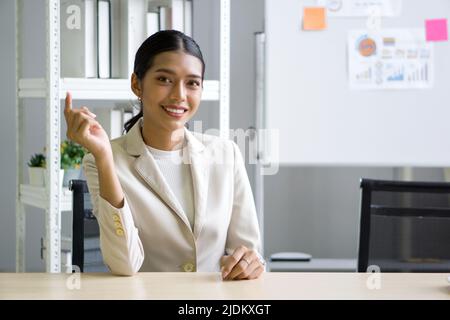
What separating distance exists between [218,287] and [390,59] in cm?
212

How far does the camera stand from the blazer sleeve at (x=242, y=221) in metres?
1.66

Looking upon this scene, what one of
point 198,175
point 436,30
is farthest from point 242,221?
point 436,30

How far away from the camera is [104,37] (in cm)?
277

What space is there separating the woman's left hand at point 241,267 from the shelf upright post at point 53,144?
4.49 ft

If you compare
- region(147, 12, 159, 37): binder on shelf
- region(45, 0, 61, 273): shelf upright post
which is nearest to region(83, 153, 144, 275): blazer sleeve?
region(45, 0, 61, 273): shelf upright post

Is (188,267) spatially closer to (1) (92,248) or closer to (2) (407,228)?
(1) (92,248)

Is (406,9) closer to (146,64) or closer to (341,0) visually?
(341,0)

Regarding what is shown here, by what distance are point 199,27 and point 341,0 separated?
2.67ft

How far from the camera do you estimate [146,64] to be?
5.62 ft

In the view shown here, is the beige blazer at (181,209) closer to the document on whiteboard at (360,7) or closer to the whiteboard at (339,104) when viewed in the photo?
the whiteboard at (339,104)

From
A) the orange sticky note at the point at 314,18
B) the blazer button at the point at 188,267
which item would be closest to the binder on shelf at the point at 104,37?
the orange sticky note at the point at 314,18

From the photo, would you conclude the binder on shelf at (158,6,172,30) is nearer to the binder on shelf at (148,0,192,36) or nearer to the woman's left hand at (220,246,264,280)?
the binder on shelf at (148,0,192,36)

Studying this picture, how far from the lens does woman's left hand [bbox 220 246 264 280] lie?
54.1 inches
